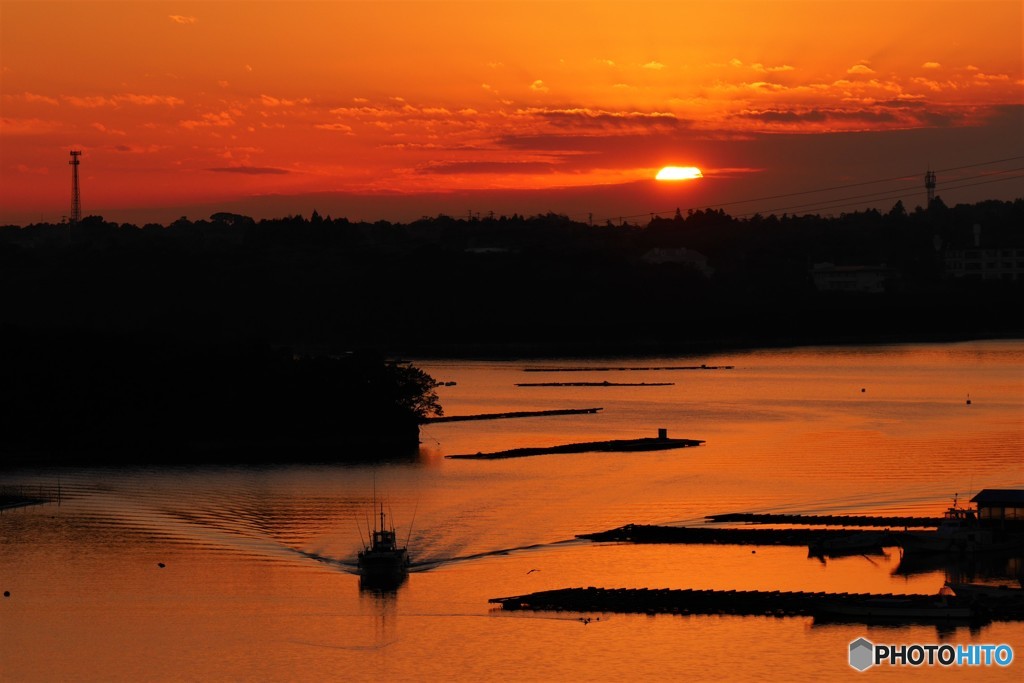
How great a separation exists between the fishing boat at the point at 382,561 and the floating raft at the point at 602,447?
2478 centimetres

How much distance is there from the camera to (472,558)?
146 ft

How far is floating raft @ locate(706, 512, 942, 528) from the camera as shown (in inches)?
1927

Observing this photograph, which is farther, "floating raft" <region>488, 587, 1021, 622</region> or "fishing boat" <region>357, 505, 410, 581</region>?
"fishing boat" <region>357, 505, 410, 581</region>

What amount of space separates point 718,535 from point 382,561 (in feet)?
35.1

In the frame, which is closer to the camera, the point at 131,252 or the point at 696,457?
the point at 696,457

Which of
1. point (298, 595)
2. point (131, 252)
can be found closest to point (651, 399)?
point (298, 595)

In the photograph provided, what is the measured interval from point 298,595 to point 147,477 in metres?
24.9

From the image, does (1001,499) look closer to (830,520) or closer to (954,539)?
(954,539)

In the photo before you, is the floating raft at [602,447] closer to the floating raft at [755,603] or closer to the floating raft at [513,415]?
the floating raft at [513,415]

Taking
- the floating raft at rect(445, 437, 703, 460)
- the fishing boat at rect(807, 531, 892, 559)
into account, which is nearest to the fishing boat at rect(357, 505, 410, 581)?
the fishing boat at rect(807, 531, 892, 559)

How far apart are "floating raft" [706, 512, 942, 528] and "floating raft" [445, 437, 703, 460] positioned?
18.7m

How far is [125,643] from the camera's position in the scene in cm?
3688

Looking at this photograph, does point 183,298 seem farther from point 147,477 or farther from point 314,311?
point 147,477

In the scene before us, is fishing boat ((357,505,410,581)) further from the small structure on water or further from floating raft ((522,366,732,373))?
floating raft ((522,366,732,373))
